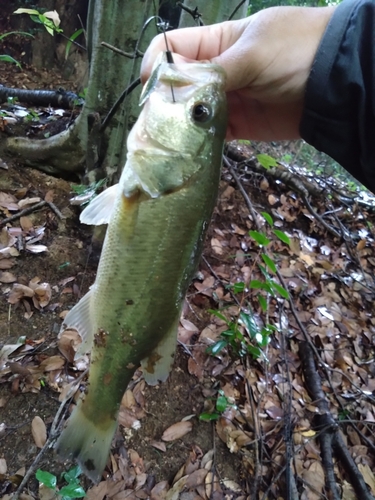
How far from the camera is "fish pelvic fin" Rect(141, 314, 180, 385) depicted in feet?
5.62

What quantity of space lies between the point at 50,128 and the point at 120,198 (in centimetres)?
333

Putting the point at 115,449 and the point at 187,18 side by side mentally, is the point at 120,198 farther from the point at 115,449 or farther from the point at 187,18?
the point at 187,18

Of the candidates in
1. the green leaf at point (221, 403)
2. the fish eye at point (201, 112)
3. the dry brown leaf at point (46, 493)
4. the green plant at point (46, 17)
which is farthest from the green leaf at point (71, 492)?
the green plant at point (46, 17)

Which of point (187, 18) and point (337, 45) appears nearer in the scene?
point (337, 45)

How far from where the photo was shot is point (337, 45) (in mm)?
1823

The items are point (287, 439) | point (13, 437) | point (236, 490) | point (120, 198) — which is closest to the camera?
point (120, 198)

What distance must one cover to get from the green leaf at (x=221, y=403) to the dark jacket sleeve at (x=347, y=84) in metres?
1.96

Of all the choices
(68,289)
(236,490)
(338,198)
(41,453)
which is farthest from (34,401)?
(338,198)

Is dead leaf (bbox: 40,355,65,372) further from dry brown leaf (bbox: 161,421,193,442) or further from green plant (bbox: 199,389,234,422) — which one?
green plant (bbox: 199,389,234,422)

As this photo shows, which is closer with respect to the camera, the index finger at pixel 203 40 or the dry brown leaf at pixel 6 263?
the index finger at pixel 203 40

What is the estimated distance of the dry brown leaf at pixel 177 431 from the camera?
9.18 feet

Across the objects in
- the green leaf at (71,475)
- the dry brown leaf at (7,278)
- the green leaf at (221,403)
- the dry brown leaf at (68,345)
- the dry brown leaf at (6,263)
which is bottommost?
the green leaf at (221,403)

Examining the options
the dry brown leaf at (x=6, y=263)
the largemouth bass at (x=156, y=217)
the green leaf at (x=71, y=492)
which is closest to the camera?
the largemouth bass at (x=156, y=217)

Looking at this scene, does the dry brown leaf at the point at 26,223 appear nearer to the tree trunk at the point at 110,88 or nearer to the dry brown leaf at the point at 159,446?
the tree trunk at the point at 110,88
